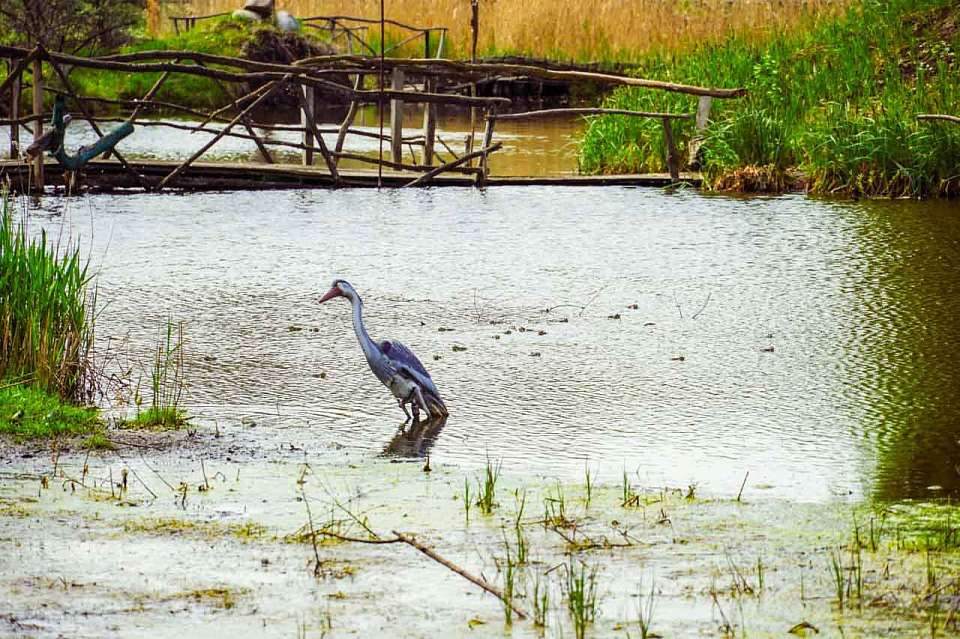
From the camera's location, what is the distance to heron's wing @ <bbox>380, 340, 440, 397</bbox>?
23.4ft

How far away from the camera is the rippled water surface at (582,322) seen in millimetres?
6824

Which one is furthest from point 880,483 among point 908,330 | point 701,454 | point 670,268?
point 670,268

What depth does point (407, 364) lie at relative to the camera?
23.5 ft

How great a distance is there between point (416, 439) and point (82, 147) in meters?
8.16

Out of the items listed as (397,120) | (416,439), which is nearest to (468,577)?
Answer: (416,439)

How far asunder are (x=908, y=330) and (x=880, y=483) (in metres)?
3.59

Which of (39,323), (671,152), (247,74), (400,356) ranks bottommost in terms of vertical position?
(400,356)

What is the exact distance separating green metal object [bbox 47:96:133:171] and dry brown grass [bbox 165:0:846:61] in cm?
1042

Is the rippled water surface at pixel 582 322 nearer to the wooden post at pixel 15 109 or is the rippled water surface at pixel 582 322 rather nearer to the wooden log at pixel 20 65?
the wooden log at pixel 20 65

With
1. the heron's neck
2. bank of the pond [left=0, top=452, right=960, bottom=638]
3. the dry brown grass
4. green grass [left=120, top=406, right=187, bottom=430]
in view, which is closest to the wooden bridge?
the dry brown grass

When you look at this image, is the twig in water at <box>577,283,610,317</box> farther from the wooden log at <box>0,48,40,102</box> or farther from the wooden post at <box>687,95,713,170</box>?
the wooden log at <box>0,48,40,102</box>

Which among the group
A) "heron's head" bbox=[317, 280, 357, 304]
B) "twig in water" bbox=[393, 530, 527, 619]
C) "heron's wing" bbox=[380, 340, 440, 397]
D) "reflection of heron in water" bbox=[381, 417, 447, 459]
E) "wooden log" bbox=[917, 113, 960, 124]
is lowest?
"reflection of heron in water" bbox=[381, 417, 447, 459]

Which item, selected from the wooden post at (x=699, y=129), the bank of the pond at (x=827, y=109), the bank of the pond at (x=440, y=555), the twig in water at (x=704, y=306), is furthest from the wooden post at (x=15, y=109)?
the bank of the pond at (x=440, y=555)

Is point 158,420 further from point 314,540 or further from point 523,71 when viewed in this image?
point 523,71
